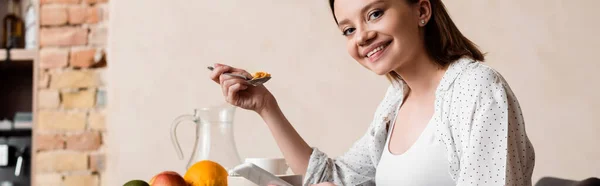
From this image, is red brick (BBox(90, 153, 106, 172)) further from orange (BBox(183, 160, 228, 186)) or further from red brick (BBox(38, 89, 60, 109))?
orange (BBox(183, 160, 228, 186))

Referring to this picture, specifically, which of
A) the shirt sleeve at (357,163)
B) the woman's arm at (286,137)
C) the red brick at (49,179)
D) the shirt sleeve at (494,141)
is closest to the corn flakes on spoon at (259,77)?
the woman's arm at (286,137)

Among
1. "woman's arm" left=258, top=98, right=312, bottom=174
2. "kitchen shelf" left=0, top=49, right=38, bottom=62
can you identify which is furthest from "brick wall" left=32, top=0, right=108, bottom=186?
"woman's arm" left=258, top=98, right=312, bottom=174

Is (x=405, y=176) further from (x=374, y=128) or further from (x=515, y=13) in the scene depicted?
(x=515, y=13)

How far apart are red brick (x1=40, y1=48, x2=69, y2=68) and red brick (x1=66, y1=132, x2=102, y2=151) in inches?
10.5

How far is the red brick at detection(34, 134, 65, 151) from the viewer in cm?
267

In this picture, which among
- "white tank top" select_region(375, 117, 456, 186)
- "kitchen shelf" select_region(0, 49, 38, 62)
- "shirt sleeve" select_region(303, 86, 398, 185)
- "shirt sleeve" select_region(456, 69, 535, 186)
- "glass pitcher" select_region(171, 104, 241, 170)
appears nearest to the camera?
"shirt sleeve" select_region(456, 69, 535, 186)

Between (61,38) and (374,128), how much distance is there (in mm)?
1589

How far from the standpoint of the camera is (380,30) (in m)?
1.21

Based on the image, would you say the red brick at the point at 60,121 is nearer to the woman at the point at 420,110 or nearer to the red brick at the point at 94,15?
the red brick at the point at 94,15

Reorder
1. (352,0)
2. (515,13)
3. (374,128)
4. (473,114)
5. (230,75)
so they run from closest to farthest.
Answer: (473,114) < (352,0) < (230,75) < (374,128) < (515,13)

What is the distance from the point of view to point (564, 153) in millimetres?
2609

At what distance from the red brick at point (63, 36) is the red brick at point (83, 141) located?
0.34 m

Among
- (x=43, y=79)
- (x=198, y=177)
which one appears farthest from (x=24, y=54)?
(x=198, y=177)

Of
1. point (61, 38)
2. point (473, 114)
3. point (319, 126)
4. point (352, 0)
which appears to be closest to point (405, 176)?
point (473, 114)
